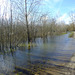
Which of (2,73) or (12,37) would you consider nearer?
(2,73)

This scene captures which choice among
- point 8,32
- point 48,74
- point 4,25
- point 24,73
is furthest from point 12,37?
point 48,74

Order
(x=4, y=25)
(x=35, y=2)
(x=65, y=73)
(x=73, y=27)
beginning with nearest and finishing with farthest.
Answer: (x=65, y=73)
(x=4, y=25)
(x=35, y=2)
(x=73, y=27)

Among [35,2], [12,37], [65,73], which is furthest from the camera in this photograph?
[35,2]

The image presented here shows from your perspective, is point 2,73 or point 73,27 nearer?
point 2,73

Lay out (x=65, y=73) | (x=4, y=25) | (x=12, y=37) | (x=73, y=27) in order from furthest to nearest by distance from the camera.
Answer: (x=73, y=27) → (x=12, y=37) → (x=4, y=25) → (x=65, y=73)

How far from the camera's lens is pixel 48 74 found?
10.0 feet

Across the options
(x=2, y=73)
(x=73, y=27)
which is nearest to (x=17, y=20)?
(x=2, y=73)

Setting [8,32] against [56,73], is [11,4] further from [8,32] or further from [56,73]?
[56,73]

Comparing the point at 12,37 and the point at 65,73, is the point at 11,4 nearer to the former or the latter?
the point at 12,37

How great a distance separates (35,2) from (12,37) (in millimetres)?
3668

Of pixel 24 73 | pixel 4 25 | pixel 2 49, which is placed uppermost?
pixel 4 25

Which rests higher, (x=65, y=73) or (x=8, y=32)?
(x=8, y=32)

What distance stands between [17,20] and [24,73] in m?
5.19

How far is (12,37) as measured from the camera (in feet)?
22.3
